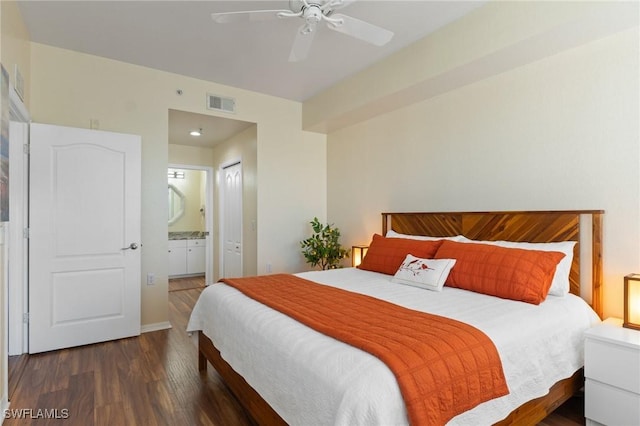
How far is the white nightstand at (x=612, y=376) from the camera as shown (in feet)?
5.67

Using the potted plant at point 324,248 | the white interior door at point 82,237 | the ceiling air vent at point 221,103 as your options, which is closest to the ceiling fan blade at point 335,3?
the ceiling air vent at point 221,103

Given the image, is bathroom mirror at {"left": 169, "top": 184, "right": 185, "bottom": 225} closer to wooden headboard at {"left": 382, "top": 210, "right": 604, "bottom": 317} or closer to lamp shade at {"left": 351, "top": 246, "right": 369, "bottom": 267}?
lamp shade at {"left": 351, "top": 246, "right": 369, "bottom": 267}

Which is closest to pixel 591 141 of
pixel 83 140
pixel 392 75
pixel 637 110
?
pixel 637 110

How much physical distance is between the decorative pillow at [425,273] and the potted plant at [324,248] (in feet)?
5.66

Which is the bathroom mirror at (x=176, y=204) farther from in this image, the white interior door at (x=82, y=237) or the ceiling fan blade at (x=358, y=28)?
the ceiling fan blade at (x=358, y=28)

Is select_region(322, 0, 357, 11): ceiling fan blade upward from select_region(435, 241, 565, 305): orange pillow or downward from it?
upward

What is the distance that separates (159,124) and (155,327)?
2223 millimetres

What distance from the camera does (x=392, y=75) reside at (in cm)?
330

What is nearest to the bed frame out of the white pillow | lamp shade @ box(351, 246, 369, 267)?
the white pillow

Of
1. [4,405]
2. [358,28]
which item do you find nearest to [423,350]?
[358,28]

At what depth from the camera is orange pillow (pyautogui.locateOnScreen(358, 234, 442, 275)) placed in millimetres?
2859

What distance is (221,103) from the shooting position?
13.4 feet

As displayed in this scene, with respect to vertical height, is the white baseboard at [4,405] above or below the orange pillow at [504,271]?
below

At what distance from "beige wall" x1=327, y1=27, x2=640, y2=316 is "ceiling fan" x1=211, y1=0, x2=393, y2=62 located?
49.5 inches
